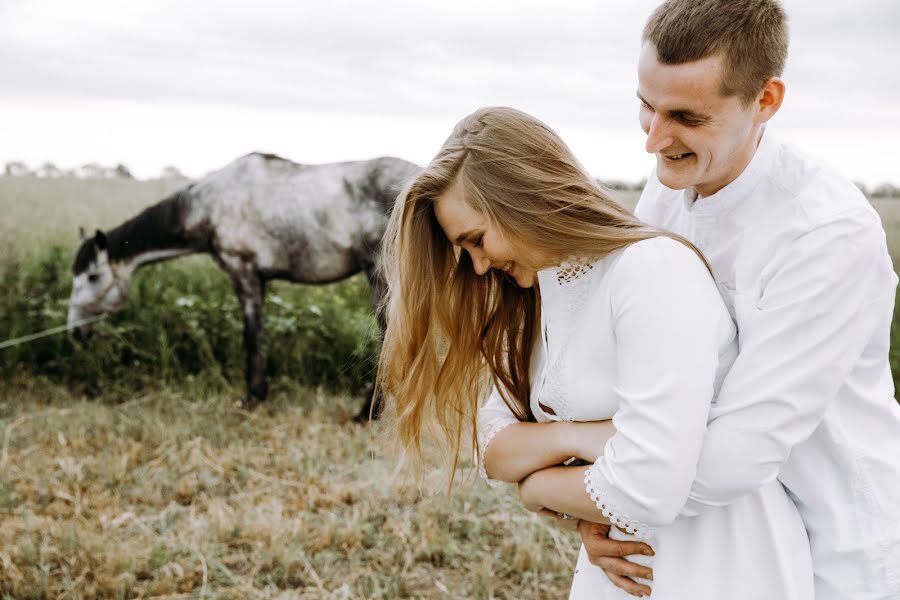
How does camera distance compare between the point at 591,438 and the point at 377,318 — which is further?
the point at 377,318

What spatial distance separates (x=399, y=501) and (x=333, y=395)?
6.30ft

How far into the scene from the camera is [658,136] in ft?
5.20

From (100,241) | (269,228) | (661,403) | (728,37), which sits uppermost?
(728,37)

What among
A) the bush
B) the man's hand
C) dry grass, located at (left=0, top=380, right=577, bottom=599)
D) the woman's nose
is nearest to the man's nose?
the woman's nose

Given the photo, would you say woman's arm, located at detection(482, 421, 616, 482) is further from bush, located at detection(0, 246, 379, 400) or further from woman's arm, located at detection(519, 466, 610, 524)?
bush, located at detection(0, 246, 379, 400)

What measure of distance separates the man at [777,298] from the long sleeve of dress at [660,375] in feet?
0.26

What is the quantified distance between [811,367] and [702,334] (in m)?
0.21

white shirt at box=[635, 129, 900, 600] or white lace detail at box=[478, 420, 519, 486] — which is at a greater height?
white shirt at box=[635, 129, 900, 600]

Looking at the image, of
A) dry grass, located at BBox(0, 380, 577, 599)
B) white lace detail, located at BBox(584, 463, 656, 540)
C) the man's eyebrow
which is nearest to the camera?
white lace detail, located at BBox(584, 463, 656, 540)

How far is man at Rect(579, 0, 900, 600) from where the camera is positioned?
4.51ft

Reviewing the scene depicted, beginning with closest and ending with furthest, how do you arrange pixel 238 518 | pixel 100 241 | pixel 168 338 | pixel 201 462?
pixel 238 518
pixel 201 462
pixel 100 241
pixel 168 338

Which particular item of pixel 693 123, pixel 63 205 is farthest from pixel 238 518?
pixel 63 205

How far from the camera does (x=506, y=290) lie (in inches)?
73.7

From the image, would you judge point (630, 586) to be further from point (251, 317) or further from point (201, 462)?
point (251, 317)
